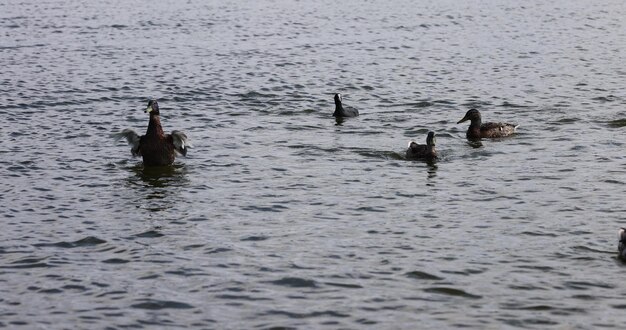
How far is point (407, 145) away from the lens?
2106cm

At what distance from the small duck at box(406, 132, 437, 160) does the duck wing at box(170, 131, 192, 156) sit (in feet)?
12.8

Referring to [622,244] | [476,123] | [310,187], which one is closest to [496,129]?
[476,123]

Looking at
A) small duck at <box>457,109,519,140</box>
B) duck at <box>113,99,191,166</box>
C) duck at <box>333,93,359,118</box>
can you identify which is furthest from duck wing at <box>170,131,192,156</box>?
small duck at <box>457,109,519,140</box>

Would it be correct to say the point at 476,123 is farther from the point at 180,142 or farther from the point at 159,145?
the point at 159,145

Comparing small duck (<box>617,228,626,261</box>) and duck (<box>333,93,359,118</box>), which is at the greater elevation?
duck (<box>333,93,359,118</box>)

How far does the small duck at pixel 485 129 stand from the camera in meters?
21.6

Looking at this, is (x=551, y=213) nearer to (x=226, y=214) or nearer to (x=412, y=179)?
(x=412, y=179)

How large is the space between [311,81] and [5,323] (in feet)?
57.3

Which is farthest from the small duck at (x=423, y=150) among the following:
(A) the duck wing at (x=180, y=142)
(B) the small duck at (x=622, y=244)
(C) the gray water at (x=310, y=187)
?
(B) the small duck at (x=622, y=244)

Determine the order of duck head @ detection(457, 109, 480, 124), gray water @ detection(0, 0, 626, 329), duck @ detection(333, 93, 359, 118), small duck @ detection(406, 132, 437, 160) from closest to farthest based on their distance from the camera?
gray water @ detection(0, 0, 626, 329) < small duck @ detection(406, 132, 437, 160) < duck head @ detection(457, 109, 480, 124) < duck @ detection(333, 93, 359, 118)

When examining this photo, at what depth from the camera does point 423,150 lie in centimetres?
1969

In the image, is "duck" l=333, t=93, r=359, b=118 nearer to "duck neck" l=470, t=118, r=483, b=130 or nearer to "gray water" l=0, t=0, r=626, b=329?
"gray water" l=0, t=0, r=626, b=329

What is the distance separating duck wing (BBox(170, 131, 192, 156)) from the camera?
760 inches

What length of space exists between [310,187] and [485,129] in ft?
17.1
